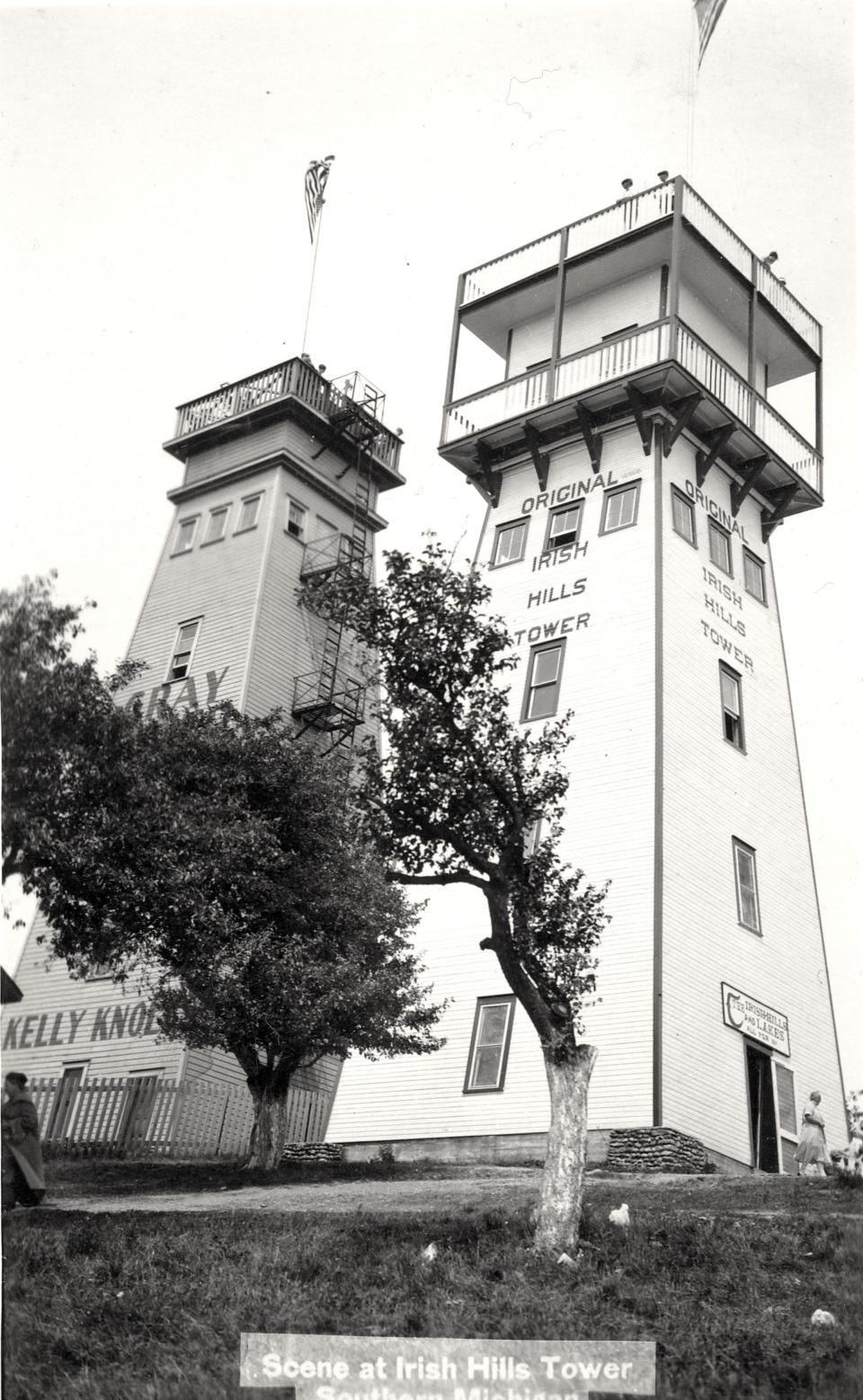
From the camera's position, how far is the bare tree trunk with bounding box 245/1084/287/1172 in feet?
77.7

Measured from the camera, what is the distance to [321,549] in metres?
30.6

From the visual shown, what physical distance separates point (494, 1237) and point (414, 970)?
1021cm

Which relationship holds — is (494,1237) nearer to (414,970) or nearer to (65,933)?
(65,933)

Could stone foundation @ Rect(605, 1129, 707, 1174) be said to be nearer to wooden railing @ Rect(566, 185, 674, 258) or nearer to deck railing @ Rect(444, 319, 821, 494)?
deck railing @ Rect(444, 319, 821, 494)

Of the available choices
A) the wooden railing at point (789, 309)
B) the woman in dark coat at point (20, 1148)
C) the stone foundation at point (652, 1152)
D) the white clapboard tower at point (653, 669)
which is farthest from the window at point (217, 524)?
the stone foundation at point (652, 1152)

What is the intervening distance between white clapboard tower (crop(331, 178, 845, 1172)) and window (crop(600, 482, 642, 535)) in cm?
4

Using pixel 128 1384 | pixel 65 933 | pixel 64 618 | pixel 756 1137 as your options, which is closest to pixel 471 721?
pixel 64 618

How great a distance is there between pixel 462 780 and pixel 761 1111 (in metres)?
Result: 13.0

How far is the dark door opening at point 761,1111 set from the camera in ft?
87.7

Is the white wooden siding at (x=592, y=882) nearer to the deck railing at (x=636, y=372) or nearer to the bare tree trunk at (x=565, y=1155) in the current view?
the deck railing at (x=636, y=372)

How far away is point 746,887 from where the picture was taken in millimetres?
28875

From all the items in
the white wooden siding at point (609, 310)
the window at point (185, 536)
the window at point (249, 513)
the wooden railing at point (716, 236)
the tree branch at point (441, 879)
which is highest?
the white wooden siding at point (609, 310)
